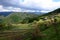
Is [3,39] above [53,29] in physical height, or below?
below

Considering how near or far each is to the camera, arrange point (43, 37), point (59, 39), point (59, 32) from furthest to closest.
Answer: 1. point (59, 32)
2. point (43, 37)
3. point (59, 39)

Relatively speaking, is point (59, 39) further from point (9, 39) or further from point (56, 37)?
point (9, 39)

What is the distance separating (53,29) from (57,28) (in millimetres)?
5064

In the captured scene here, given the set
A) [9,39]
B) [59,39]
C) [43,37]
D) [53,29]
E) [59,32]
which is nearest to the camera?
[59,39]

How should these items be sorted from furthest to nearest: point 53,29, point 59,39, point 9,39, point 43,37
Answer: point 9,39 → point 53,29 → point 43,37 → point 59,39

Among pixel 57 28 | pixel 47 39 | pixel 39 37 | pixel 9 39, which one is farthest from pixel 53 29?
pixel 9 39

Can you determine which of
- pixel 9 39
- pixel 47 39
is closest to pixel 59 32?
pixel 47 39

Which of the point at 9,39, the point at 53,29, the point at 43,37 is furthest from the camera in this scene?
the point at 9,39

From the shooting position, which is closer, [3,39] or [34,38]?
[34,38]

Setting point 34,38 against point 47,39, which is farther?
point 34,38

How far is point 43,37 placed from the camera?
341 ft

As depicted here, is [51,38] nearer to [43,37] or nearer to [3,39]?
[43,37]

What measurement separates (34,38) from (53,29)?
1925 cm

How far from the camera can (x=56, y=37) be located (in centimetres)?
9831
